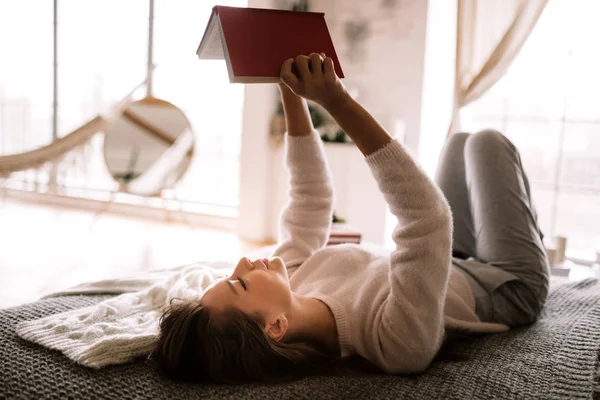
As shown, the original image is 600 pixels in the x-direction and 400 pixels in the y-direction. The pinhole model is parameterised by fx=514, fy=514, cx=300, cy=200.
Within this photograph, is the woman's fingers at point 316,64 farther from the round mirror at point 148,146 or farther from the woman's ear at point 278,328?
the round mirror at point 148,146

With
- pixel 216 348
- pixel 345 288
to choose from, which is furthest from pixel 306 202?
pixel 216 348

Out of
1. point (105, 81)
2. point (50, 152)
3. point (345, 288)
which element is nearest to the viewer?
point (345, 288)

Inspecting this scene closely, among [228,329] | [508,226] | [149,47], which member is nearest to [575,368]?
[508,226]

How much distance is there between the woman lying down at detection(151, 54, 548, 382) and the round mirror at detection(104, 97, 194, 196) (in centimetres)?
229

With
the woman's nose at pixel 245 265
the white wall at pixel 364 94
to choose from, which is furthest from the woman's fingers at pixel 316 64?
the white wall at pixel 364 94

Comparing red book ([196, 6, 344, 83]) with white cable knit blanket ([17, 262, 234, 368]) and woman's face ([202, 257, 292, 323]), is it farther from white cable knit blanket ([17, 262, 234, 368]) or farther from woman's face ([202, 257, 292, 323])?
white cable knit blanket ([17, 262, 234, 368])

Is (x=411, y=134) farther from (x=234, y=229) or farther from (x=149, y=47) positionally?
(x=149, y=47)

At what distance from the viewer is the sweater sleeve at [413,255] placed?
922 millimetres

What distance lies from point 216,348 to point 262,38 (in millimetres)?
559

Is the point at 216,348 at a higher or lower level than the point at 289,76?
lower

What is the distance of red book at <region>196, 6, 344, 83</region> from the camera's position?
3.01 ft

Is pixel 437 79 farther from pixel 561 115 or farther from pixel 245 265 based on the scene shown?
pixel 245 265

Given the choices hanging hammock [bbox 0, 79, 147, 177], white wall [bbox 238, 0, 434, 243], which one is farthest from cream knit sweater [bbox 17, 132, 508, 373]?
hanging hammock [bbox 0, 79, 147, 177]

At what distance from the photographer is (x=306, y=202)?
1.34 meters
